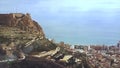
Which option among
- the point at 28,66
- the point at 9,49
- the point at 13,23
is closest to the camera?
the point at 28,66

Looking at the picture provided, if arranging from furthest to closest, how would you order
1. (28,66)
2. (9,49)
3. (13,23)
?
(13,23), (9,49), (28,66)

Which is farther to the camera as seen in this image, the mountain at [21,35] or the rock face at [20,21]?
the rock face at [20,21]

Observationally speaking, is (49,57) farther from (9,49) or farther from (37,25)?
(37,25)

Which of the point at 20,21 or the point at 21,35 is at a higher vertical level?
the point at 20,21

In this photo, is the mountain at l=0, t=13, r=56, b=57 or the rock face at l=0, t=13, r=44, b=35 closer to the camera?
the mountain at l=0, t=13, r=56, b=57

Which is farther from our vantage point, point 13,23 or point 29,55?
point 13,23

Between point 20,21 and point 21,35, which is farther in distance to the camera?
point 20,21

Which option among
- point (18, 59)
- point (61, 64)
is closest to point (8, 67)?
point (18, 59)

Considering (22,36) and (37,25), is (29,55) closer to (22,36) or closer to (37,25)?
(22,36)
